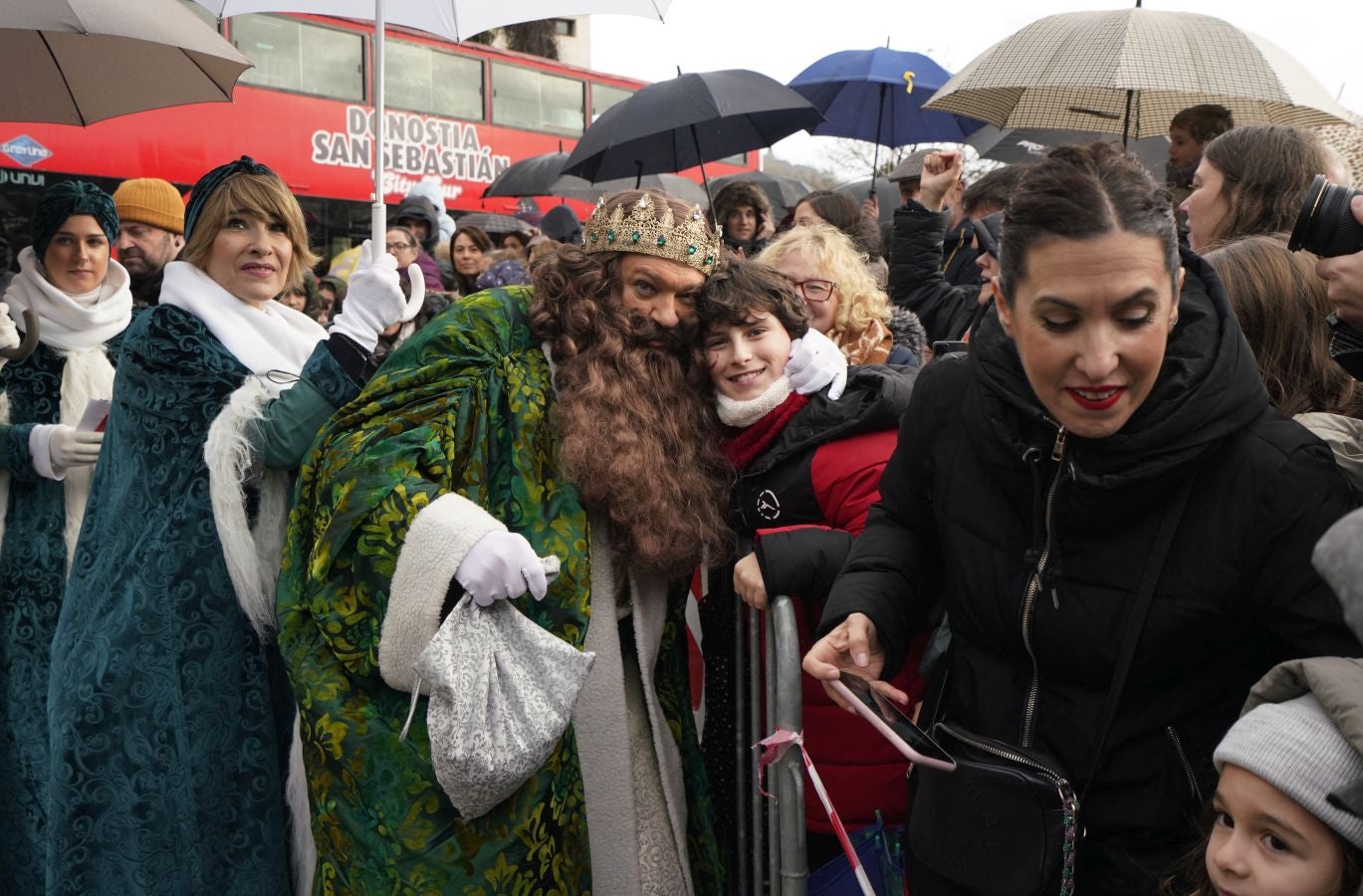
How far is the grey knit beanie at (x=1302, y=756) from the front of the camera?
4.95 ft

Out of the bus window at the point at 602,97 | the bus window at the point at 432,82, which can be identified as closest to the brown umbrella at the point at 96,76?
the bus window at the point at 432,82

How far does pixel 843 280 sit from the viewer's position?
3715mm

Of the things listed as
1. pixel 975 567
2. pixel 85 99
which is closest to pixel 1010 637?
pixel 975 567

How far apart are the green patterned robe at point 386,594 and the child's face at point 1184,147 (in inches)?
114

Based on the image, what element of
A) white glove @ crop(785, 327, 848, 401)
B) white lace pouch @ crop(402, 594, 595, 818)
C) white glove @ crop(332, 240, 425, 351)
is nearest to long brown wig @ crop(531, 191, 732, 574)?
white glove @ crop(785, 327, 848, 401)

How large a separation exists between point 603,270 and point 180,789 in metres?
1.71

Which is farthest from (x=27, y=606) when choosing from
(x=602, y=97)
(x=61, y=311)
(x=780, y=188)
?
(x=602, y=97)

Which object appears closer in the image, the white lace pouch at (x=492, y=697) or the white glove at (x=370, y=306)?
the white lace pouch at (x=492, y=697)

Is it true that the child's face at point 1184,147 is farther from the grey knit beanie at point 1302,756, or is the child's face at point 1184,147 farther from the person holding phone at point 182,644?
the grey knit beanie at point 1302,756

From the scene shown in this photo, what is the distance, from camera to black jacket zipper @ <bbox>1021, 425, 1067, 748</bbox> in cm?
187

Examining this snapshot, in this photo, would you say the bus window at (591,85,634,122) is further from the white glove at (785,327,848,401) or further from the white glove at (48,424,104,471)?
the white glove at (785,327,848,401)

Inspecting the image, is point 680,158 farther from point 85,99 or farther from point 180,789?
point 180,789

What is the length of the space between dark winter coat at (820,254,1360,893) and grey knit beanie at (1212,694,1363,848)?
0.19m

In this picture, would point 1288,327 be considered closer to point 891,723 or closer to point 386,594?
point 891,723
